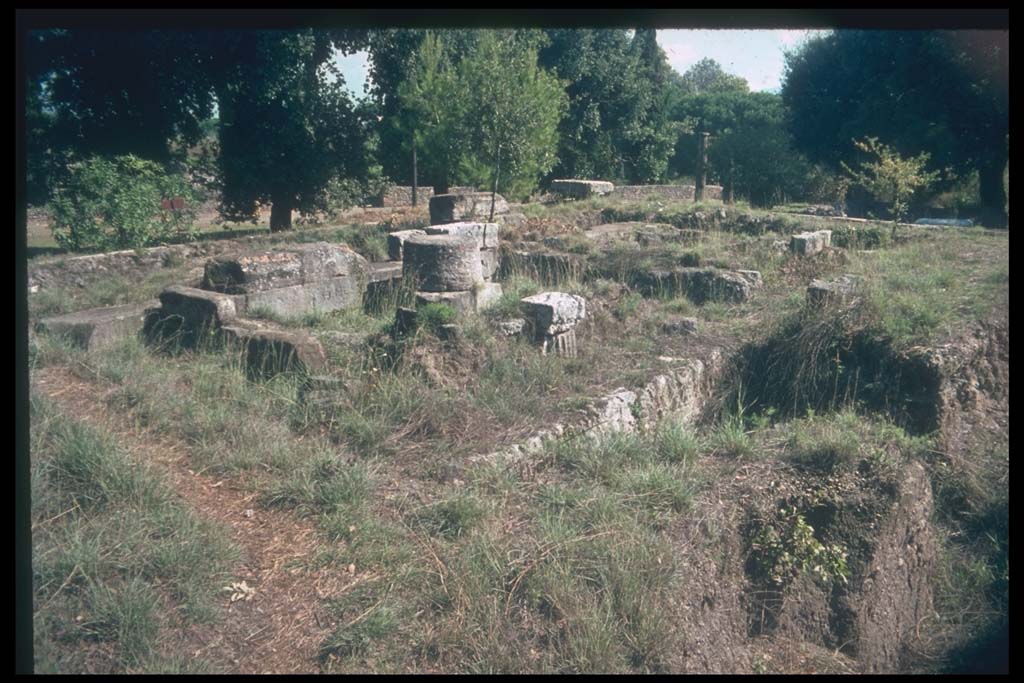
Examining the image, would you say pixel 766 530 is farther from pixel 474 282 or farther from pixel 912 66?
pixel 912 66

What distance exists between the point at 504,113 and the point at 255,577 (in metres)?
11.0

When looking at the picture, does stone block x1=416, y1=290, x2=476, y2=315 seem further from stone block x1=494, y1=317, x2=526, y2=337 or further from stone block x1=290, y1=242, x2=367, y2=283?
stone block x1=290, y1=242, x2=367, y2=283

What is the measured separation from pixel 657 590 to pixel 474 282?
5.32 m

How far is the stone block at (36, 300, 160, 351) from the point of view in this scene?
7355 mm

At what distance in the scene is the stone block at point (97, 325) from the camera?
736cm

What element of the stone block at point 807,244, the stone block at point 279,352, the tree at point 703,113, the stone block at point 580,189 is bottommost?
the stone block at point 279,352

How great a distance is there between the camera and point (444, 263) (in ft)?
28.1

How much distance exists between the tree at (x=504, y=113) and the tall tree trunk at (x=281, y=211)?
18.1ft

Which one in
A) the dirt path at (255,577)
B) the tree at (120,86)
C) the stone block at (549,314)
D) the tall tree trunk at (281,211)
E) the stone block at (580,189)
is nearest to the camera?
the dirt path at (255,577)

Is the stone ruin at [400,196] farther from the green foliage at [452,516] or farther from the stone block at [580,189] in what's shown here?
the green foliage at [452,516]

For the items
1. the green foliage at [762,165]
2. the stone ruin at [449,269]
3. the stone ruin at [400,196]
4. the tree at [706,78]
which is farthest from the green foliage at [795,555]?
the tree at [706,78]

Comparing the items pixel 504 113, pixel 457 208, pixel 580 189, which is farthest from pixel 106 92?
pixel 580 189

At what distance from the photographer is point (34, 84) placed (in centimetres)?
1388

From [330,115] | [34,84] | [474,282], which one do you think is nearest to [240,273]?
[474,282]
